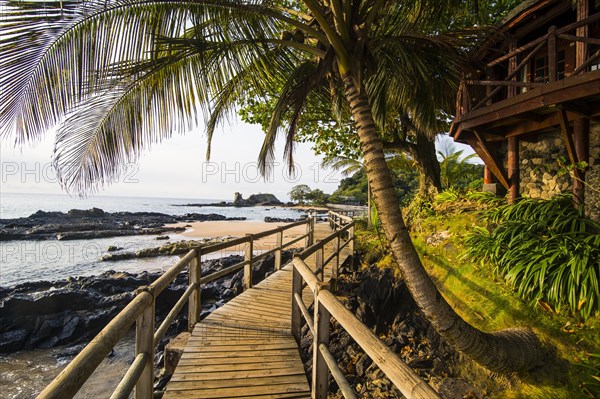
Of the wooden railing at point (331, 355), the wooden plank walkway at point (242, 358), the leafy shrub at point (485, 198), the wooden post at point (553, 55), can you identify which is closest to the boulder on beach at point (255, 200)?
the leafy shrub at point (485, 198)

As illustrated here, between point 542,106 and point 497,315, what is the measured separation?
3.29 meters

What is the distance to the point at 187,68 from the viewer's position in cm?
322

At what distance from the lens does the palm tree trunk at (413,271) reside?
110 inches

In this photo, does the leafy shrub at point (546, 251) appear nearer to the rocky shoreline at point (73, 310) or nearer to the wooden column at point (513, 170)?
the wooden column at point (513, 170)

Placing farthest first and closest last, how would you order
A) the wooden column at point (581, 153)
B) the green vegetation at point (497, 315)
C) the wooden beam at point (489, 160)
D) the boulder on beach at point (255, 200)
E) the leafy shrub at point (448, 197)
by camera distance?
the boulder on beach at point (255, 200) → the leafy shrub at point (448, 197) → the wooden beam at point (489, 160) → the wooden column at point (581, 153) → the green vegetation at point (497, 315)

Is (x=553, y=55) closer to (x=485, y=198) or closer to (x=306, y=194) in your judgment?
(x=485, y=198)

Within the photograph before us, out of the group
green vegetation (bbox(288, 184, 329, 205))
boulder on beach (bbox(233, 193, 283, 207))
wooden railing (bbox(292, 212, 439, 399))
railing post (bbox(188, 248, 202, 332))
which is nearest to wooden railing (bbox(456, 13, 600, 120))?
wooden railing (bbox(292, 212, 439, 399))

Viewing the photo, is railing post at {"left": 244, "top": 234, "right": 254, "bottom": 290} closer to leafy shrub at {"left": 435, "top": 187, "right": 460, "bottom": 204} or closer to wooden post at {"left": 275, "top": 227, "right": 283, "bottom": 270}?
wooden post at {"left": 275, "top": 227, "right": 283, "bottom": 270}

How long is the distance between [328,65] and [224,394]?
11.1 ft

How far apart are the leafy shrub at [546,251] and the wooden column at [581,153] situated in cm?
17

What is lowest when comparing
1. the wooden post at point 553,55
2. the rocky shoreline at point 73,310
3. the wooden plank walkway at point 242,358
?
the rocky shoreline at point 73,310

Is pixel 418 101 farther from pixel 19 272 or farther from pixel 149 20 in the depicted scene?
pixel 19 272

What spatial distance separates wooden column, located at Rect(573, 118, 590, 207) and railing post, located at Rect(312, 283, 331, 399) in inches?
202

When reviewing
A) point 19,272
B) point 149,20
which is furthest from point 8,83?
point 19,272
